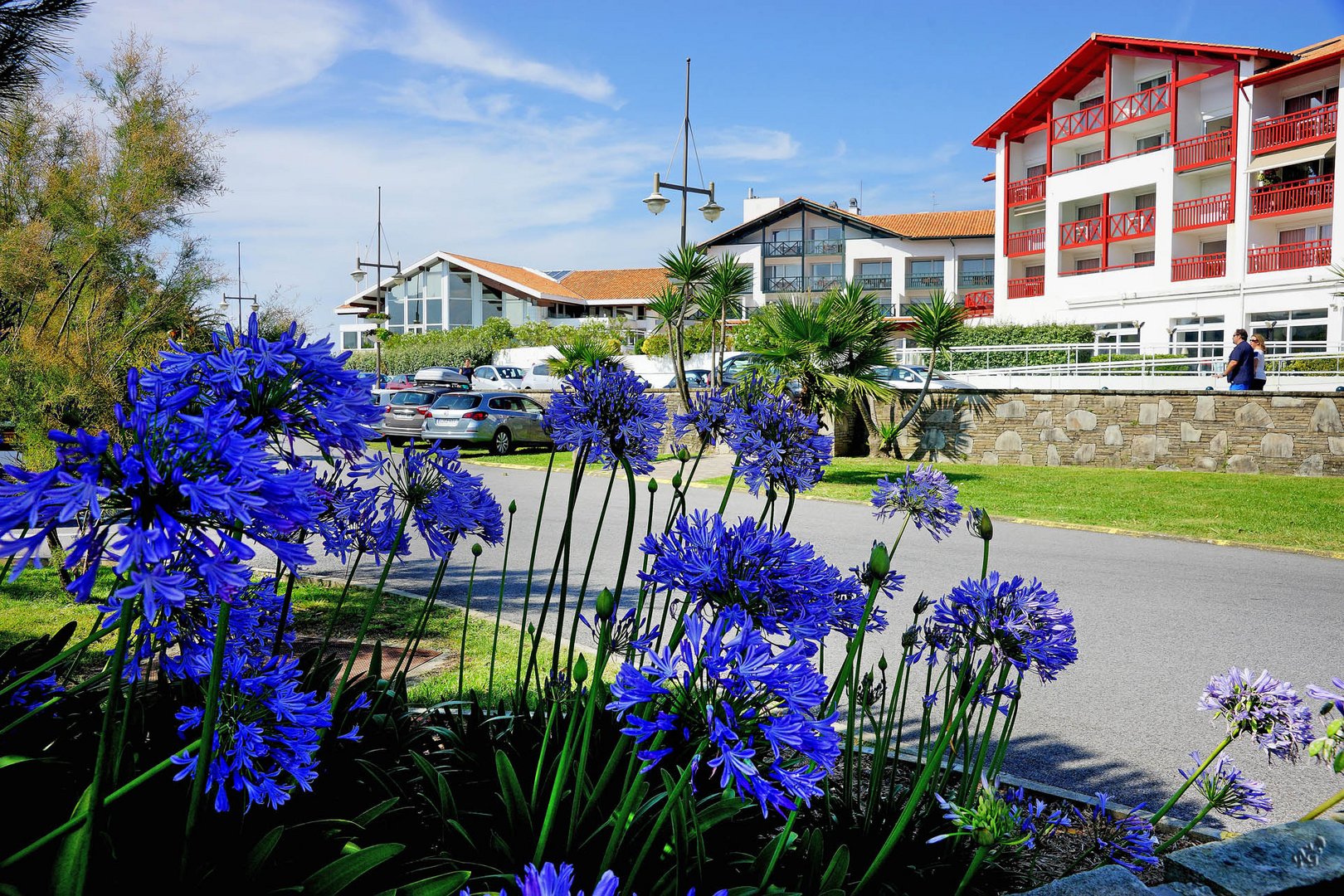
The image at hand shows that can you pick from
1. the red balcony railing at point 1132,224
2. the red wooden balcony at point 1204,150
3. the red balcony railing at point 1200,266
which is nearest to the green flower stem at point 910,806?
the red balcony railing at point 1200,266

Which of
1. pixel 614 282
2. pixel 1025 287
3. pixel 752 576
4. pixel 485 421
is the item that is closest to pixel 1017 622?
pixel 752 576

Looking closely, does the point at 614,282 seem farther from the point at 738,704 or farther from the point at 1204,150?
the point at 738,704

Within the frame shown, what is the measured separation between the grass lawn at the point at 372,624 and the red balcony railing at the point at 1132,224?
37.1 metres

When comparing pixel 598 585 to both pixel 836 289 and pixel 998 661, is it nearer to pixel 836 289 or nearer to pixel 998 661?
pixel 998 661

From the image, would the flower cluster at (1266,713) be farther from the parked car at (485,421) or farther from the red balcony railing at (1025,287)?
the red balcony railing at (1025,287)

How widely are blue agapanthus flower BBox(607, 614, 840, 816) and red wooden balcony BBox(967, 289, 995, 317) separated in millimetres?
45054

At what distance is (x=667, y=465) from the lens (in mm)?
19125

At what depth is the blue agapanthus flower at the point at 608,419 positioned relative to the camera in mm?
2424

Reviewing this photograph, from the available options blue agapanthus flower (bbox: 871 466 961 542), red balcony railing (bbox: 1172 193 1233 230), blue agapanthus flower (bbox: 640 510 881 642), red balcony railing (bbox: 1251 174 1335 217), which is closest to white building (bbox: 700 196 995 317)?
red balcony railing (bbox: 1172 193 1233 230)

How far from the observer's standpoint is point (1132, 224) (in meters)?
38.4

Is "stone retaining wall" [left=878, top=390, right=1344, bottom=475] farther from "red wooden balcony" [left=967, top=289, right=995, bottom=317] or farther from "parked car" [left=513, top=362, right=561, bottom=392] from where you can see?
"red wooden balcony" [left=967, top=289, right=995, bottom=317]

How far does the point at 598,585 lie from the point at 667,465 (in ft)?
36.9

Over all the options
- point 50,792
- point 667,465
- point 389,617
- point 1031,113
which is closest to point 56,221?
point 389,617

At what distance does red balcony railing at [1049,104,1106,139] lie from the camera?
1574 inches
